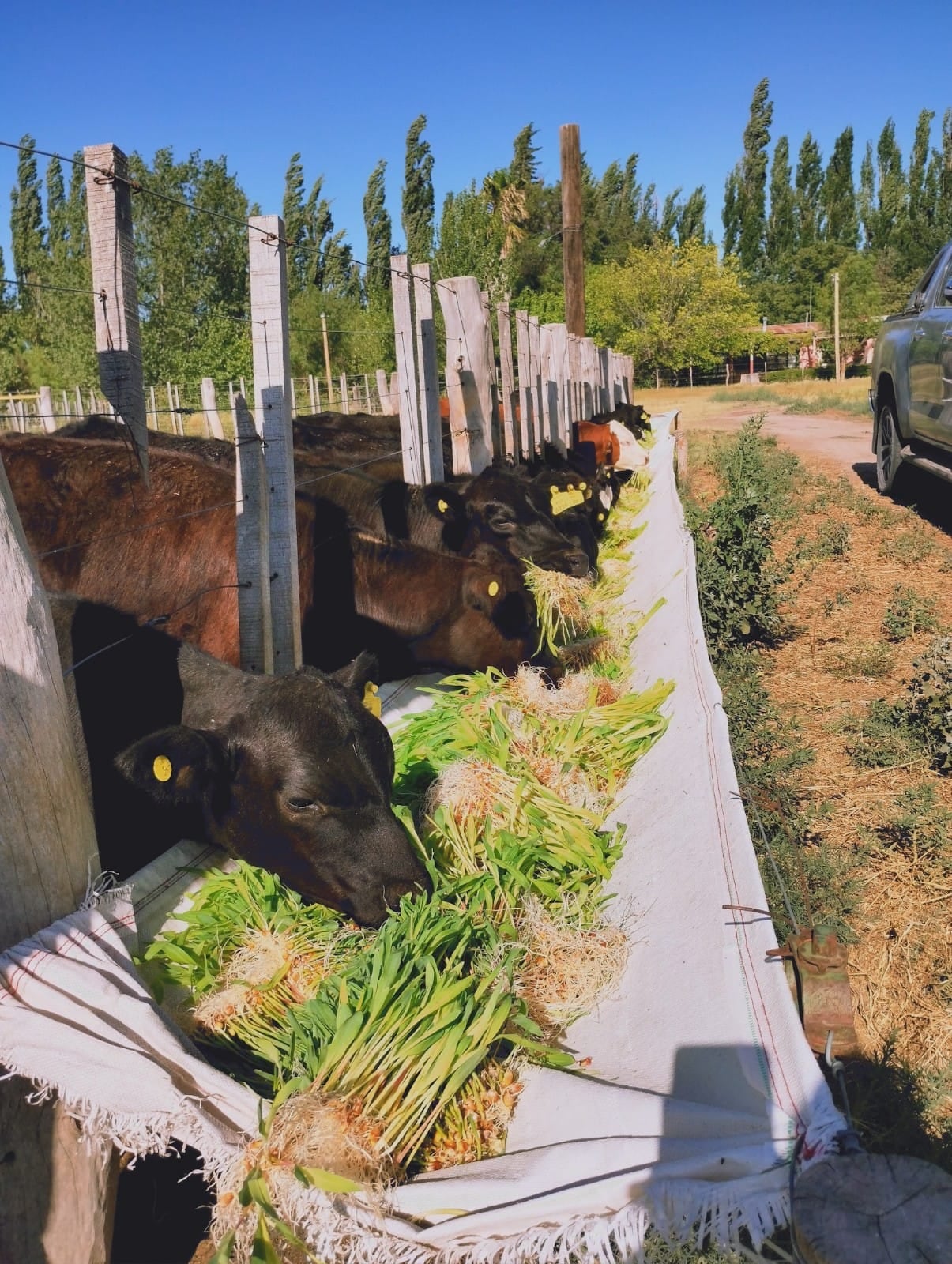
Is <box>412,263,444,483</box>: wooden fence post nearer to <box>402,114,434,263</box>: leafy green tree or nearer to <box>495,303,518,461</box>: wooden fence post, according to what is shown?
<box>495,303,518,461</box>: wooden fence post

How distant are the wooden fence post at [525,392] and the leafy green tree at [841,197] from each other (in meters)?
64.6

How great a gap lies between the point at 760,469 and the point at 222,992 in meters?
9.45

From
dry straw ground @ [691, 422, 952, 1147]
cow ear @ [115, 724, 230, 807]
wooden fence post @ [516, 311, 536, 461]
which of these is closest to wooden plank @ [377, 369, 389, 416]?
wooden fence post @ [516, 311, 536, 461]

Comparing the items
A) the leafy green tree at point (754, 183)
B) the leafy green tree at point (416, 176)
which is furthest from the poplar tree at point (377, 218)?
the leafy green tree at point (754, 183)

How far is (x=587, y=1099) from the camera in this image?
8.19 feet

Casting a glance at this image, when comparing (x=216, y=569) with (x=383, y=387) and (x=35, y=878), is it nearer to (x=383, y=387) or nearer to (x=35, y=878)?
(x=35, y=878)

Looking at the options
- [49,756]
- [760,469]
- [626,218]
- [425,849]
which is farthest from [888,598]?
[626,218]

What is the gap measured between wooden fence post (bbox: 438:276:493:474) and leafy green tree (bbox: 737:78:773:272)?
68872mm

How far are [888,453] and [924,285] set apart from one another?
6.38 feet

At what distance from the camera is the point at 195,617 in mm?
4742

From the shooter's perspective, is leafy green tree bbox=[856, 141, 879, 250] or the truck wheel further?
leafy green tree bbox=[856, 141, 879, 250]

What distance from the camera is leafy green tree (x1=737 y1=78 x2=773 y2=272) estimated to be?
2756 inches

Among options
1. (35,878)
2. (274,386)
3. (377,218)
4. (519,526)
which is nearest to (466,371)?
(519,526)

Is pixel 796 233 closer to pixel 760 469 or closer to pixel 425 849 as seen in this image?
pixel 760 469
